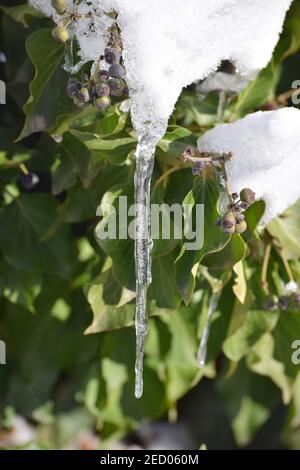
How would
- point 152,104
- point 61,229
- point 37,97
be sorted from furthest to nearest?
1. point 61,229
2. point 37,97
3. point 152,104

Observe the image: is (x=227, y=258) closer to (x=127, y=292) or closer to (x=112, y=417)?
(x=127, y=292)

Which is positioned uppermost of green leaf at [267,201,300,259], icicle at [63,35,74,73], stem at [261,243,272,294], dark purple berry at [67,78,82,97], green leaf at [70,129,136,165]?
icicle at [63,35,74,73]

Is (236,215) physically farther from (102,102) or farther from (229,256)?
(102,102)

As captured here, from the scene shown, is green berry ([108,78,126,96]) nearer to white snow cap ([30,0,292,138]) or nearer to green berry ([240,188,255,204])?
white snow cap ([30,0,292,138])

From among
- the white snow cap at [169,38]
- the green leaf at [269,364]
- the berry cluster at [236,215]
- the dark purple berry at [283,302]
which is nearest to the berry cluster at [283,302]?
the dark purple berry at [283,302]

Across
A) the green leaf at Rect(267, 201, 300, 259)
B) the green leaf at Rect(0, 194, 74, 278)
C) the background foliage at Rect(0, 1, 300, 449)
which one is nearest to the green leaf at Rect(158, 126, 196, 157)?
the background foliage at Rect(0, 1, 300, 449)
